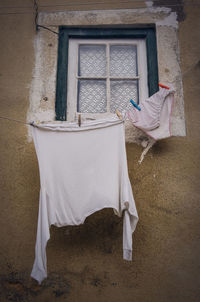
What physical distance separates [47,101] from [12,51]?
761 millimetres

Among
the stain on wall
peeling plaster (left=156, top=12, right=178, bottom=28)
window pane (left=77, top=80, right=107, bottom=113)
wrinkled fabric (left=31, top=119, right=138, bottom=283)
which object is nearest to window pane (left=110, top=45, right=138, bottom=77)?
window pane (left=77, top=80, right=107, bottom=113)

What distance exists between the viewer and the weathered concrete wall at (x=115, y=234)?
241 cm

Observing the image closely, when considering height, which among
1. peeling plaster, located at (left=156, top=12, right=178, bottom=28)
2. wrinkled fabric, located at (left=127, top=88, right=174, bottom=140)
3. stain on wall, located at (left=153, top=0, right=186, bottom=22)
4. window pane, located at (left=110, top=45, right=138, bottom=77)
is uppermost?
stain on wall, located at (left=153, top=0, right=186, bottom=22)

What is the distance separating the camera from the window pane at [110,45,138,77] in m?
3.21

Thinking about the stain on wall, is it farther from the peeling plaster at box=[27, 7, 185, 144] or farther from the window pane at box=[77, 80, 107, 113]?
the window pane at box=[77, 80, 107, 113]

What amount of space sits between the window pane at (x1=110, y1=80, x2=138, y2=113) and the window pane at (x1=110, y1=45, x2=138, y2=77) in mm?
111

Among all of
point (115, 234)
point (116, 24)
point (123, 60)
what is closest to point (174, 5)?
point (116, 24)

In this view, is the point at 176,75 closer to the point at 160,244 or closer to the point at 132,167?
the point at 132,167

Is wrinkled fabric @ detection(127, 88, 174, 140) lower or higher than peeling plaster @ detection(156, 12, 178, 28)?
lower

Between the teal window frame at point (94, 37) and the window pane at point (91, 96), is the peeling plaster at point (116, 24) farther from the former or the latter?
the window pane at point (91, 96)

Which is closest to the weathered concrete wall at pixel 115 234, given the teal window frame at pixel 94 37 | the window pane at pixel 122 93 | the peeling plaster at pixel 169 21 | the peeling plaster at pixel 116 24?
the peeling plaster at pixel 116 24

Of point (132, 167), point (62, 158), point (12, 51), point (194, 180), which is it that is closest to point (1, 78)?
point (12, 51)

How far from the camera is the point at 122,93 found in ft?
10.3

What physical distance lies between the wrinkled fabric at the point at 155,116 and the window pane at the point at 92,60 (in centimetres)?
78
